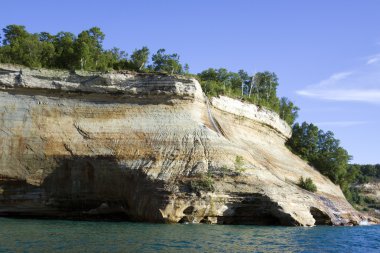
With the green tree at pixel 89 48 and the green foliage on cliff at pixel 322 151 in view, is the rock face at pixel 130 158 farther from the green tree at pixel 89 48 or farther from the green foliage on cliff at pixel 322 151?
the green foliage on cliff at pixel 322 151

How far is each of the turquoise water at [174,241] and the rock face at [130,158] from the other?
5.05 meters

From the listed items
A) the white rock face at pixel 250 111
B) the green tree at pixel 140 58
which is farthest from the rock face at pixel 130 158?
the green tree at pixel 140 58

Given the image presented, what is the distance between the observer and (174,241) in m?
19.1

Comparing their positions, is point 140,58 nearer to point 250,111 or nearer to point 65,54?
point 65,54

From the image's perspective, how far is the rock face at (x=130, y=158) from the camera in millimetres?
29672

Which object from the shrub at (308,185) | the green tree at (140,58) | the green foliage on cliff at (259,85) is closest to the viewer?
the shrub at (308,185)

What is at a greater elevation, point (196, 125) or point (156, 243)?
point (196, 125)

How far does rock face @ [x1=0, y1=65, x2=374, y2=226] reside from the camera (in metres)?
29.7

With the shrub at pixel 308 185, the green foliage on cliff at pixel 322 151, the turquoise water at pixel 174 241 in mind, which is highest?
the green foliage on cliff at pixel 322 151

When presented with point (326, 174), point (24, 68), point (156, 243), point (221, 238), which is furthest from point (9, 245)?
point (326, 174)

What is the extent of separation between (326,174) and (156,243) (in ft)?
121

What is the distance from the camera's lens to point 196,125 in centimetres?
3372

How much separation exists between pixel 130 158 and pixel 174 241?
13435 mm

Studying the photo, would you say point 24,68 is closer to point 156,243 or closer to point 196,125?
point 196,125
